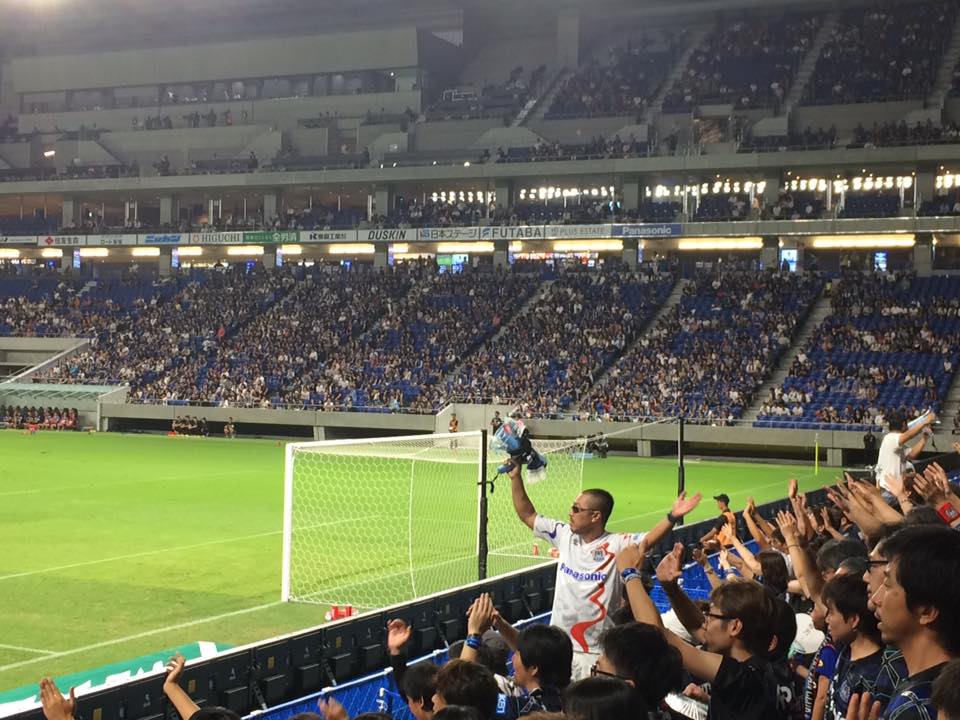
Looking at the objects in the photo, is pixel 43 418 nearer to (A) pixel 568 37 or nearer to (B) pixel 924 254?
(A) pixel 568 37

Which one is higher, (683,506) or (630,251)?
(630,251)

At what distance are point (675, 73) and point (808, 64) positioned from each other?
7.23 metres

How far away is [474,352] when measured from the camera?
50.6m

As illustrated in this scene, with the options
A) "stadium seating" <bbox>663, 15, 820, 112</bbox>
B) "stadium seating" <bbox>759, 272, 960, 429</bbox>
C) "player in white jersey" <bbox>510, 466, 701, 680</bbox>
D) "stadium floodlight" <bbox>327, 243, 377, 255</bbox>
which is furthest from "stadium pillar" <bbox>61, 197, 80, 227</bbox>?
"player in white jersey" <bbox>510, 466, 701, 680</bbox>

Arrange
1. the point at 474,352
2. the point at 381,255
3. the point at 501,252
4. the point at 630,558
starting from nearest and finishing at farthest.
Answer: the point at 630,558
the point at 474,352
the point at 501,252
the point at 381,255

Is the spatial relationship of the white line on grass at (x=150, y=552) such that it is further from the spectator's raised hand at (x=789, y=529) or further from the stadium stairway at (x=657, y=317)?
the stadium stairway at (x=657, y=317)

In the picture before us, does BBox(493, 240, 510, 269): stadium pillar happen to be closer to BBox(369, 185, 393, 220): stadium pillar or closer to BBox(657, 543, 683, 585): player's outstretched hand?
BBox(369, 185, 393, 220): stadium pillar

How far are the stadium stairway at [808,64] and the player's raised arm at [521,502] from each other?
167 feet

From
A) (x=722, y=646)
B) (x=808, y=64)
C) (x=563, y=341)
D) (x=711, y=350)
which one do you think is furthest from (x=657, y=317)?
(x=722, y=646)

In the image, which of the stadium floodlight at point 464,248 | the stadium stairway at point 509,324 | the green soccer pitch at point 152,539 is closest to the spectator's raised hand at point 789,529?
the green soccer pitch at point 152,539

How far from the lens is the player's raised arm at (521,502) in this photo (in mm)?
7512

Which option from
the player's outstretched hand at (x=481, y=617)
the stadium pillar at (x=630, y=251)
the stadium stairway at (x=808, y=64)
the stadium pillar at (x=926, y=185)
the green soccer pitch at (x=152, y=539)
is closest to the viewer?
A: the player's outstretched hand at (x=481, y=617)

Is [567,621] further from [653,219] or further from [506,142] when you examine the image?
[506,142]

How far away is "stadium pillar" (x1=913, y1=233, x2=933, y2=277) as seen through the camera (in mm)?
49688
